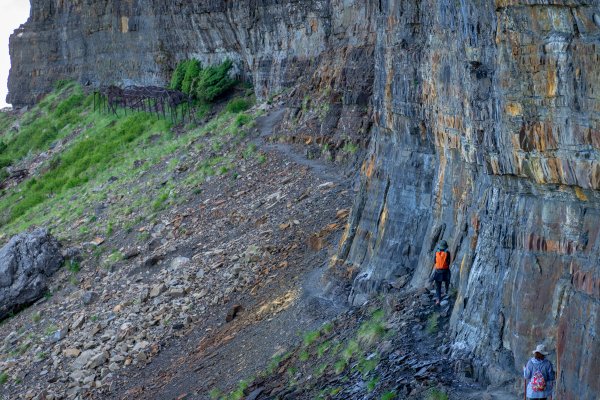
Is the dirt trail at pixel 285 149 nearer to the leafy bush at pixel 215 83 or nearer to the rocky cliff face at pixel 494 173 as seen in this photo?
the rocky cliff face at pixel 494 173

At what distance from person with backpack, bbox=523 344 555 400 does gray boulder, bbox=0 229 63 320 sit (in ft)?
62.6

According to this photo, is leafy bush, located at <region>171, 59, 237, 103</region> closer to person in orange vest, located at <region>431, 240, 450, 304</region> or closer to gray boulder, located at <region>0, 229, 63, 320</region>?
gray boulder, located at <region>0, 229, 63, 320</region>

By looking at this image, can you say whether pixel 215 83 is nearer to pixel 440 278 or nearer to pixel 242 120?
pixel 242 120

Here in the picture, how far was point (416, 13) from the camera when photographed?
695 inches

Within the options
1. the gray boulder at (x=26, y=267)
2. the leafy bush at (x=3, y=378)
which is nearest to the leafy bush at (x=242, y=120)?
the gray boulder at (x=26, y=267)

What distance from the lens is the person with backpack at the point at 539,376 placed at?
35.6 feet

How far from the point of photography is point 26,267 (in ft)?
93.6

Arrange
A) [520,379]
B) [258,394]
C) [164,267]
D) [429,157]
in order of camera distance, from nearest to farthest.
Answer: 1. [520,379]
2. [258,394]
3. [429,157]
4. [164,267]

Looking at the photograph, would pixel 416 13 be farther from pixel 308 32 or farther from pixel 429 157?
pixel 308 32

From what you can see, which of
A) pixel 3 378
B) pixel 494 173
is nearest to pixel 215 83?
pixel 3 378

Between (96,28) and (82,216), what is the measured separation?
74.9ft

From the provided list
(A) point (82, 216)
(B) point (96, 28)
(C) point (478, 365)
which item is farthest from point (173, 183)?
(B) point (96, 28)

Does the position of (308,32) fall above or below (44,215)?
above

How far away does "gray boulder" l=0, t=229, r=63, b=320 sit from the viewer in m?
27.4
